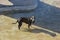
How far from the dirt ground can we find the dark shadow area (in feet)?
0.96

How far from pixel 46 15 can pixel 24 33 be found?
179 inches

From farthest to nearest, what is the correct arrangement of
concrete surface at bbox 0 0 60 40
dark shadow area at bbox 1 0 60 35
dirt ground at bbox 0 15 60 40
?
dark shadow area at bbox 1 0 60 35, concrete surface at bbox 0 0 60 40, dirt ground at bbox 0 15 60 40

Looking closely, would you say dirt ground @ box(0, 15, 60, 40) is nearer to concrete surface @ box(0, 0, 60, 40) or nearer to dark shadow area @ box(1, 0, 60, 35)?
concrete surface @ box(0, 0, 60, 40)

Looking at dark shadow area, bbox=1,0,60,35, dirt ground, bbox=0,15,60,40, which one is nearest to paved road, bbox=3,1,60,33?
dark shadow area, bbox=1,0,60,35

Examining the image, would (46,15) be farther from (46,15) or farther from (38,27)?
(38,27)

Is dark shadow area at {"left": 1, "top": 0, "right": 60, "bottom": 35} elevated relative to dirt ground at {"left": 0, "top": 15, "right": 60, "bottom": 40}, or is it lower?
lower

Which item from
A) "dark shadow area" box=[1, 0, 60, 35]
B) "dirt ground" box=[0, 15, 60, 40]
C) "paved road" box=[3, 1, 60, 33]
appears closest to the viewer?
"dirt ground" box=[0, 15, 60, 40]

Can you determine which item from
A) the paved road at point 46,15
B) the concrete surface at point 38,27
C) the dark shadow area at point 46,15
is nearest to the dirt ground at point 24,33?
the concrete surface at point 38,27

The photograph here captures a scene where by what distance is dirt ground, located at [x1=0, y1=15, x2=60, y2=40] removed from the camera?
980 cm

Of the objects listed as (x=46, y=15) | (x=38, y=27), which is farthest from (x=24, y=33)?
(x=46, y=15)

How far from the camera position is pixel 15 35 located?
32.8 feet

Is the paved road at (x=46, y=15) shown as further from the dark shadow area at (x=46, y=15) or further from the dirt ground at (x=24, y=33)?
the dirt ground at (x=24, y=33)

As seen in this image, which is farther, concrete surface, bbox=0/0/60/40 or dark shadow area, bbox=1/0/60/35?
dark shadow area, bbox=1/0/60/35

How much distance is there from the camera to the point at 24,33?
10.3m
